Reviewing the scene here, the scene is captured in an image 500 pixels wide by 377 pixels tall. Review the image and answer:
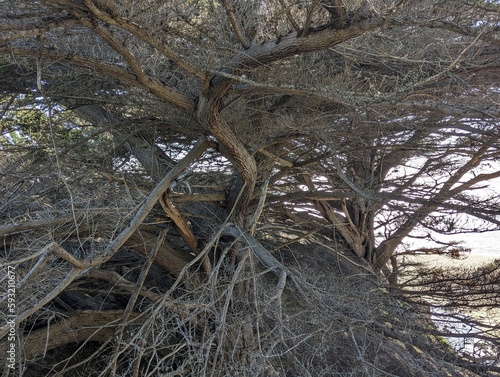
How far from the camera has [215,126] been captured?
15.8 feet

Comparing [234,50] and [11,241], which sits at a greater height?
[234,50]

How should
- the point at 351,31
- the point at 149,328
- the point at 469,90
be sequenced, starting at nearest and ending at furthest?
the point at 351,31 < the point at 149,328 < the point at 469,90

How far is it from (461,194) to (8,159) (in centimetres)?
639

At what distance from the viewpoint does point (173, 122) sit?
18.9 ft

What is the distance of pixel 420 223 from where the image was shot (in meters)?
6.84

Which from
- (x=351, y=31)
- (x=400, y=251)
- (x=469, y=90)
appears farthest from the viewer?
(x=400, y=251)

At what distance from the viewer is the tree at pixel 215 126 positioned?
3.72 meters

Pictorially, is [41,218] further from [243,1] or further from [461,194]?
[461,194]

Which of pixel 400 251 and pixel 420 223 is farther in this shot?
pixel 400 251

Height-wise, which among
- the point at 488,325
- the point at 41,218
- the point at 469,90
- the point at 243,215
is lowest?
the point at 488,325

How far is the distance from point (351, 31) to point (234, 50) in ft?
3.99

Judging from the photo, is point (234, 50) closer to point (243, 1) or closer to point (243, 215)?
point (243, 1)

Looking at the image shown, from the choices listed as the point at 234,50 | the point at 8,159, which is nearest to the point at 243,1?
the point at 234,50

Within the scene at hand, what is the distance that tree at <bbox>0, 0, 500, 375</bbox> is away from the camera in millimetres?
3719
